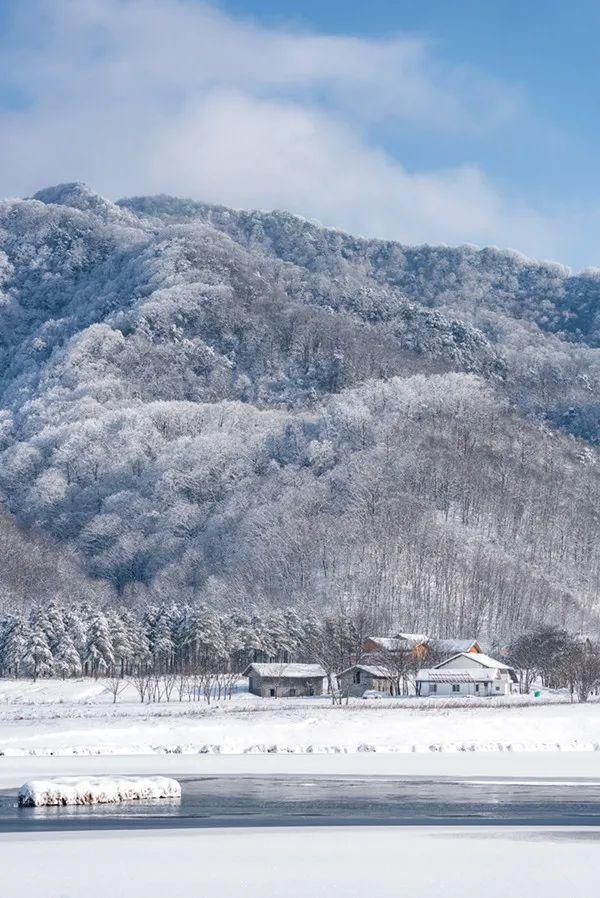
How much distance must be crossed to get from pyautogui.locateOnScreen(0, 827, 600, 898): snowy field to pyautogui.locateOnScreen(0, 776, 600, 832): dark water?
6.12ft

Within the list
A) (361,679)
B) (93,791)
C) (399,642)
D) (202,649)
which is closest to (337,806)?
(93,791)

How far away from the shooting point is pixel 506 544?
186 m

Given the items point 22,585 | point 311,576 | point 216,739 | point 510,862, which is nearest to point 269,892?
point 510,862

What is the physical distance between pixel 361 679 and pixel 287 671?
6.88 m

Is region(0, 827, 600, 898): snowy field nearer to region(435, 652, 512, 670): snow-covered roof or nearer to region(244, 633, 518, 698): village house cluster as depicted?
region(244, 633, 518, 698): village house cluster

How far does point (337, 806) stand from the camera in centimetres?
3250

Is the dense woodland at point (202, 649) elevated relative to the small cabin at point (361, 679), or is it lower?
elevated

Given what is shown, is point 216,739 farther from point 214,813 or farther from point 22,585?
point 22,585

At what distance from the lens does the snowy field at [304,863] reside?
20.1m

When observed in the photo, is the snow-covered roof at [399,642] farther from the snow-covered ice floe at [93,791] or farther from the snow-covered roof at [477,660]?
the snow-covered ice floe at [93,791]

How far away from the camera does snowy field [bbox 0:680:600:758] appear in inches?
2181

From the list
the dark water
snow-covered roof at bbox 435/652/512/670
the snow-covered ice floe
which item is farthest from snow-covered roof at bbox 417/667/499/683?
the snow-covered ice floe

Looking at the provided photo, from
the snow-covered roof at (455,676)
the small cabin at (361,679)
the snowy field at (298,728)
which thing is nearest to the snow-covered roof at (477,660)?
the snow-covered roof at (455,676)

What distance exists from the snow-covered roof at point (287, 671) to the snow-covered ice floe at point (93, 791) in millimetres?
72612
